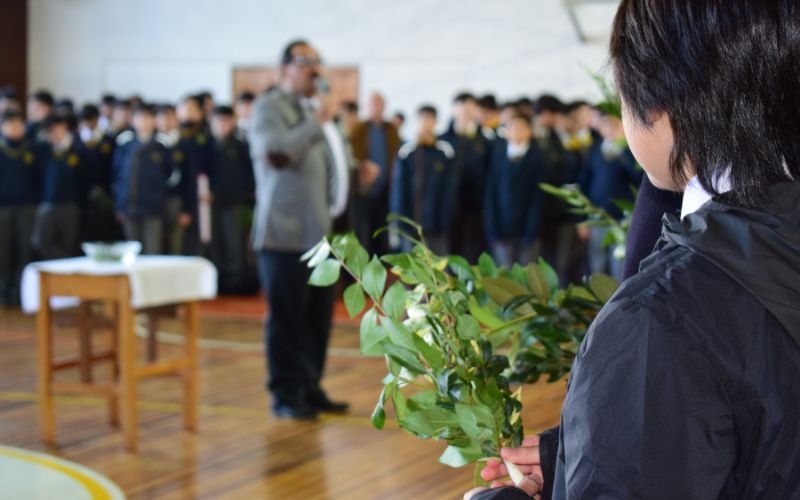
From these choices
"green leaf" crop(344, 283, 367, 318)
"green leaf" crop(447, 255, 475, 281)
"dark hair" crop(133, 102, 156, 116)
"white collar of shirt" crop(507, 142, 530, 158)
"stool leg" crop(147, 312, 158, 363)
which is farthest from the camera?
"dark hair" crop(133, 102, 156, 116)

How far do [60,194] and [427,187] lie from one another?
280 centimetres

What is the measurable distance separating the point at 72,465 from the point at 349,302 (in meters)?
2.64

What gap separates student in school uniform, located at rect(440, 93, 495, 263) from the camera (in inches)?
346

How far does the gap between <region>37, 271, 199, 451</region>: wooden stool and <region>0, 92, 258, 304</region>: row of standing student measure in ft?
13.6

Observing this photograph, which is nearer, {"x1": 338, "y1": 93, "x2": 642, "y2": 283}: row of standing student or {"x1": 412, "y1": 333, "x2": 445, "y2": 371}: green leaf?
{"x1": 412, "y1": 333, "x2": 445, "y2": 371}: green leaf

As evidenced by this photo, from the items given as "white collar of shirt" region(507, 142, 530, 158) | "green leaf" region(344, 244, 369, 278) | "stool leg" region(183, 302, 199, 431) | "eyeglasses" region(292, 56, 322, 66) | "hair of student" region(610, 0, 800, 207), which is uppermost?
"eyeglasses" region(292, 56, 322, 66)

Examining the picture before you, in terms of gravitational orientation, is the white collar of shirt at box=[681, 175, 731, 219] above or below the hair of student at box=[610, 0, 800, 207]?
below

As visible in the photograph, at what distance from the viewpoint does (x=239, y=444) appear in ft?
14.7

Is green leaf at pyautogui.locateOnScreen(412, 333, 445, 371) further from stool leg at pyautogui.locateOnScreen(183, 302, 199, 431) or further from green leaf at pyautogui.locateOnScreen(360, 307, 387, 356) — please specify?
stool leg at pyautogui.locateOnScreen(183, 302, 199, 431)

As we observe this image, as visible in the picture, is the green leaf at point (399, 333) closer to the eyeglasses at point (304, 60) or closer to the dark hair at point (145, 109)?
the eyeglasses at point (304, 60)

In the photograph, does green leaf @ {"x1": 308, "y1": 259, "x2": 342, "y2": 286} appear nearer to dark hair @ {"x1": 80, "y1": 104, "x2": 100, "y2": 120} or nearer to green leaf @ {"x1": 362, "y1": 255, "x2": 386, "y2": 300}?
green leaf @ {"x1": 362, "y1": 255, "x2": 386, "y2": 300}

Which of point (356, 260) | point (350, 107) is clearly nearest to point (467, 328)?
point (356, 260)

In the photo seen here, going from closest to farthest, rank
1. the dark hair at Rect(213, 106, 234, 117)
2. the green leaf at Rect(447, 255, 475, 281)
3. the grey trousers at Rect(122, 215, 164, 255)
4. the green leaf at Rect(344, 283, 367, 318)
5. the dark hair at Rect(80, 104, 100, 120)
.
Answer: the green leaf at Rect(344, 283, 367, 318), the green leaf at Rect(447, 255, 475, 281), the grey trousers at Rect(122, 215, 164, 255), the dark hair at Rect(213, 106, 234, 117), the dark hair at Rect(80, 104, 100, 120)

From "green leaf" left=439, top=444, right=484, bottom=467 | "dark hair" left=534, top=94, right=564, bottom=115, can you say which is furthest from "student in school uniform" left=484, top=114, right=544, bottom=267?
"green leaf" left=439, top=444, right=484, bottom=467
